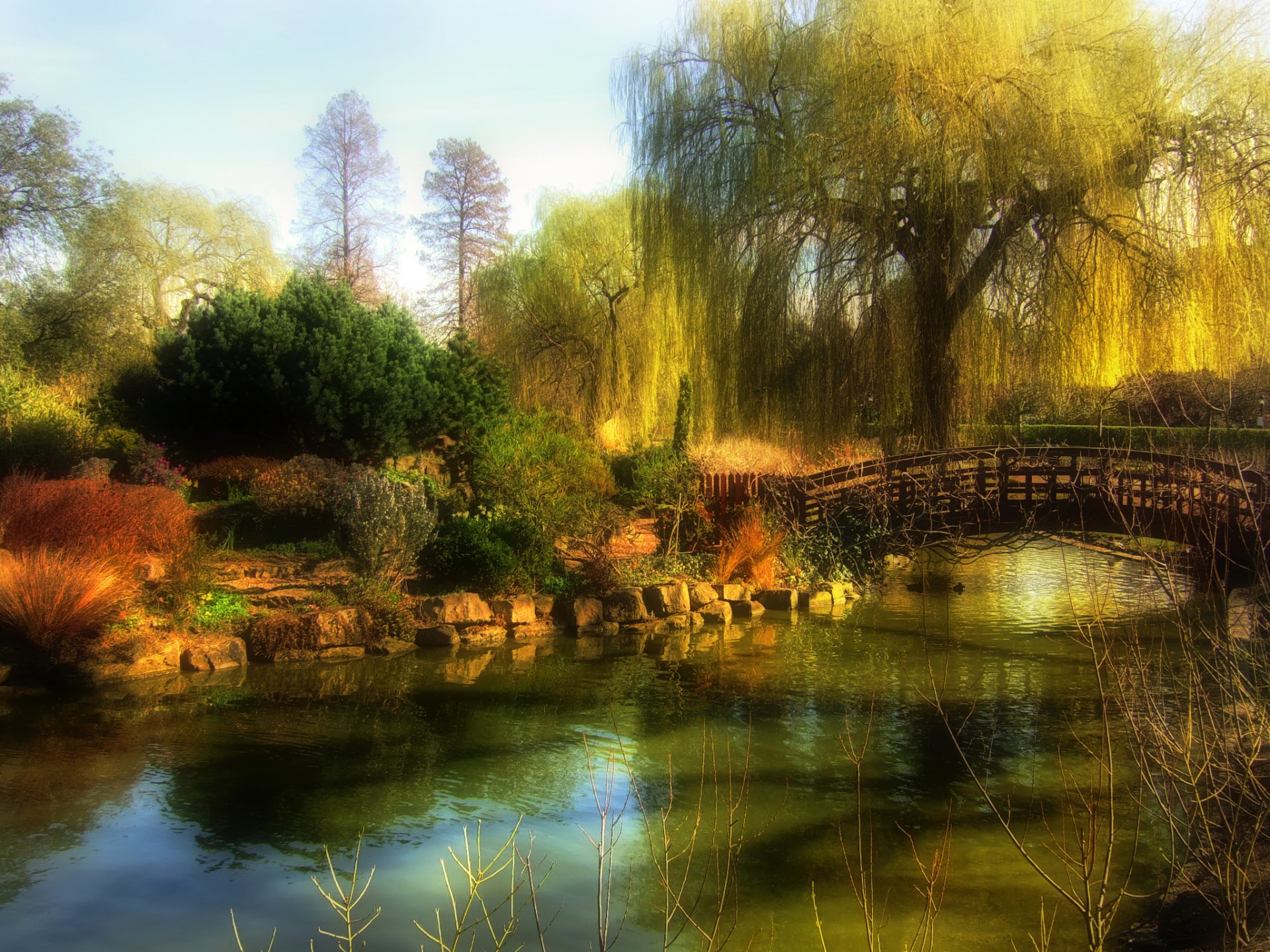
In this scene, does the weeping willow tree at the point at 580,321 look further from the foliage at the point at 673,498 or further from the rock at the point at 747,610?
the rock at the point at 747,610

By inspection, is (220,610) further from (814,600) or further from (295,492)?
(814,600)

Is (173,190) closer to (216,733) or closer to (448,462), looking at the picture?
(448,462)

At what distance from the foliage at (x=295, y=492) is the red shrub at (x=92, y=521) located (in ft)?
5.44

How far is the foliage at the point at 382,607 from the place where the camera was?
10.8m

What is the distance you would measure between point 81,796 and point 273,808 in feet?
4.30

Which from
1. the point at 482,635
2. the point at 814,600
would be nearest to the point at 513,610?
the point at 482,635

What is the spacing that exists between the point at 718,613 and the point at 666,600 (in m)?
0.70

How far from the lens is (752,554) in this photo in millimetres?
13812

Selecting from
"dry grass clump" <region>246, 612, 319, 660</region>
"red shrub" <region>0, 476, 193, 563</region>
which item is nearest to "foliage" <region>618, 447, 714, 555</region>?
"dry grass clump" <region>246, 612, 319, 660</region>

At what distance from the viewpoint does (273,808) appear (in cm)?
639

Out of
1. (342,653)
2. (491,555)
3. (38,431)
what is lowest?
(342,653)

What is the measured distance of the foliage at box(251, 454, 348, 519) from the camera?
1311cm

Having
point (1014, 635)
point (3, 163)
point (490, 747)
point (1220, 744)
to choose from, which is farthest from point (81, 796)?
point (3, 163)

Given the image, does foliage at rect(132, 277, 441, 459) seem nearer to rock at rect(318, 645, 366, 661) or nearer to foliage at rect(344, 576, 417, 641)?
foliage at rect(344, 576, 417, 641)
